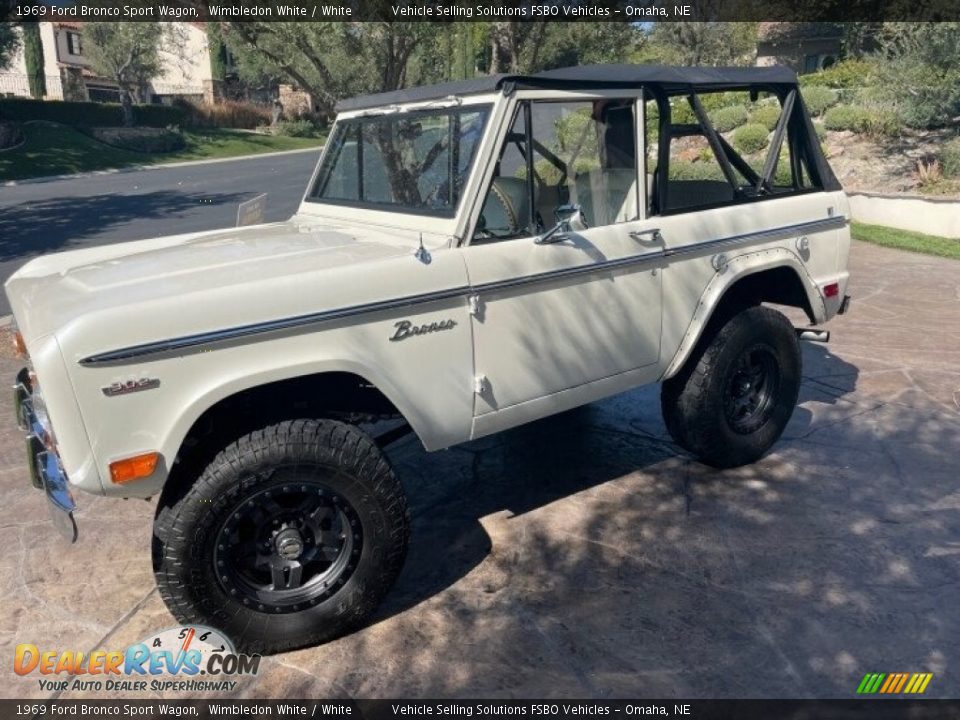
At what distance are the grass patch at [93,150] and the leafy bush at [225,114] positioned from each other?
5.28ft

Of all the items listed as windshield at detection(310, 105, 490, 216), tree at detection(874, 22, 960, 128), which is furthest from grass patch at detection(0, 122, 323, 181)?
windshield at detection(310, 105, 490, 216)

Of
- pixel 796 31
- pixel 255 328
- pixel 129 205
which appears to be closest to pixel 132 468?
pixel 255 328

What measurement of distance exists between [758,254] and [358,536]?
2.60 meters

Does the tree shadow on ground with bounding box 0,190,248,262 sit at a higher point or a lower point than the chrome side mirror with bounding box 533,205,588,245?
lower

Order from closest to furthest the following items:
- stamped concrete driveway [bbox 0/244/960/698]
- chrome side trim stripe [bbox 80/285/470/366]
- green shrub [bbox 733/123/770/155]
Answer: chrome side trim stripe [bbox 80/285/470/366] < stamped concrete driveway [bbox 0/244/960/698] < green shrub [bbox 733/123/770/155]

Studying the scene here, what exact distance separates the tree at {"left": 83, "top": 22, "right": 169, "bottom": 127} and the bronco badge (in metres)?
41.0

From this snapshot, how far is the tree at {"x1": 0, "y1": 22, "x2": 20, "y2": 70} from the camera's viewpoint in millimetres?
25891

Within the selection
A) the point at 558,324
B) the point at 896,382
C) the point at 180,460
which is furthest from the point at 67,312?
the point at 896,382

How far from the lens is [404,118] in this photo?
3.97m

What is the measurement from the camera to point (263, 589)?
3170 millimetres

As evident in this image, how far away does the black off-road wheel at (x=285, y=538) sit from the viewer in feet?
9.63

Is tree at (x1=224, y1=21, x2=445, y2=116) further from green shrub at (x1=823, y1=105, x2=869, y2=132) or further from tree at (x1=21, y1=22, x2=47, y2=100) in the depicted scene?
tree at (x1=21, y1=22, x2=47, y2=100)

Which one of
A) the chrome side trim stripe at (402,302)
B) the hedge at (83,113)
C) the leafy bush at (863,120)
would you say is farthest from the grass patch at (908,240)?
the hedge at (83,113)

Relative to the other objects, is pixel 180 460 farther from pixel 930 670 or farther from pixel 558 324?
pixel 930 670
